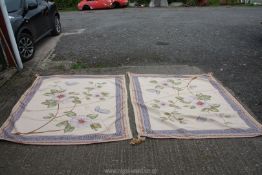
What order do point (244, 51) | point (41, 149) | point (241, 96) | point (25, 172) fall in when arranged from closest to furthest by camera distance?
point (25, 172) → point (41, 149) → point (241, 96) → point (244, 51)

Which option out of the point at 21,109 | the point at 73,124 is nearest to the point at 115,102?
the point at 73,124

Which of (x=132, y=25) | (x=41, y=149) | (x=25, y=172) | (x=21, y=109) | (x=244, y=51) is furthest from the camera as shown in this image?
(x=132, y=25)

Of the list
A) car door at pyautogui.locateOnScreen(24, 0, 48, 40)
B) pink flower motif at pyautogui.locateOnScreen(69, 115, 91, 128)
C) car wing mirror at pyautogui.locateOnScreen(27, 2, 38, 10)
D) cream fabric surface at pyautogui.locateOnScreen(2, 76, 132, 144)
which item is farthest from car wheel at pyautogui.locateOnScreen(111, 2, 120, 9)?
pink flower motif at pyautogui.locateOnScreen(69, 115, 91, 128)

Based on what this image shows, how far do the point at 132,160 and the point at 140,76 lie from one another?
2670mm

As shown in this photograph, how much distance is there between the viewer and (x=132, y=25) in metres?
11.1

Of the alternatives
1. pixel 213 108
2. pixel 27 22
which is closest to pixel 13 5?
pixel 27 22

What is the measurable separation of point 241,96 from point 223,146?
1722 millimetres

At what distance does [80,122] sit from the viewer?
4219 mm

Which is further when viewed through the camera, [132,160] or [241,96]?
[241,96]

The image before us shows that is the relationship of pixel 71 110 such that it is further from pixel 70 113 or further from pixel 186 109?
pixel 186 109

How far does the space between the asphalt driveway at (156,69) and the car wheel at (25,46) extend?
432mm

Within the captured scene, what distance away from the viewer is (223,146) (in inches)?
145

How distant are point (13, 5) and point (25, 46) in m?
1.17

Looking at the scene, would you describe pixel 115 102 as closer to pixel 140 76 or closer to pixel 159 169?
pixel 140 76
